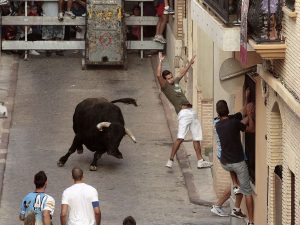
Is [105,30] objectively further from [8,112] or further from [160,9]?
[8,112]

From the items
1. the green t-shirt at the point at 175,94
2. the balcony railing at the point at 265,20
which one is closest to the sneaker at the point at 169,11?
the green t-shirt at the point at 175,94

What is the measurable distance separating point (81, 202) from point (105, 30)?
16147mm

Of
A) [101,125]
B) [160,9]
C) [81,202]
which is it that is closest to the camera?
[81,202]

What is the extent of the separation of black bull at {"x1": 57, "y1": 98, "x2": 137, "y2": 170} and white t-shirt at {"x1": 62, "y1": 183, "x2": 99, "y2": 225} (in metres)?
6.86

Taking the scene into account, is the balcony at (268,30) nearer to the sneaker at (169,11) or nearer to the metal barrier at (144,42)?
the sneaker at (169,11)

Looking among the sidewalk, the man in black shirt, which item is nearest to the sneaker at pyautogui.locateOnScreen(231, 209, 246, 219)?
the sidewalk

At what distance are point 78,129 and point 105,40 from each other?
26.0 feet

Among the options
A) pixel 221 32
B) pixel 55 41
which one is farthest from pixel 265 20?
pixel 55 41

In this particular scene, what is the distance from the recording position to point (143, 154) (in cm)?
2948

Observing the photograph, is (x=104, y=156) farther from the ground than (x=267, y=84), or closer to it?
closer to it

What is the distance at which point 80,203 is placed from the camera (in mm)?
20672

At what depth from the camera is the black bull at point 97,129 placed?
28.0 m

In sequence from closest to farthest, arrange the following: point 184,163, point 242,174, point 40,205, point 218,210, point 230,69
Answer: point 40,205 < point 230,69 < point 242,174 < point 218,210 < point 184,163

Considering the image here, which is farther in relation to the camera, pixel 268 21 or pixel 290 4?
pixel 268 21
